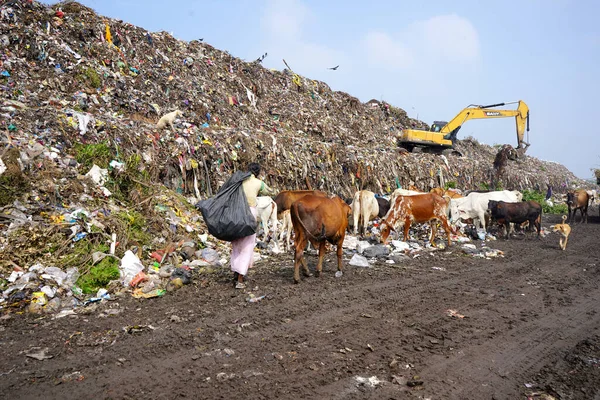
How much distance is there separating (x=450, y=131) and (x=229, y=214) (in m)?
21.1

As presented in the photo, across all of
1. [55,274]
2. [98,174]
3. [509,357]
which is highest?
[98,174]

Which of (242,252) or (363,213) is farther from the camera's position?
(363,213)

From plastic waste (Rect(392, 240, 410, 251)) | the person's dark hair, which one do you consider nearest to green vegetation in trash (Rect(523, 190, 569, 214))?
plastic waste (Rect(392, 240, 410, 251))

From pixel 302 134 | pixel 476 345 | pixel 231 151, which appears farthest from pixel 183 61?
pixel 476 345

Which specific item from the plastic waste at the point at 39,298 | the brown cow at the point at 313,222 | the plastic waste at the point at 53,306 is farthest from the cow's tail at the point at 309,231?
the plastic waste at the point at 39,298

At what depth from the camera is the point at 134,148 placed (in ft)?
33.2

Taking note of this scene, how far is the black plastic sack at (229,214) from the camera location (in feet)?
19.0

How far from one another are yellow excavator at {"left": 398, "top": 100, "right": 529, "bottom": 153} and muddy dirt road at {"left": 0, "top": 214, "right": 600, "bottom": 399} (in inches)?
663

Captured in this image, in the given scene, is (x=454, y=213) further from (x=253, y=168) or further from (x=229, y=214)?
(x=229, y=214)

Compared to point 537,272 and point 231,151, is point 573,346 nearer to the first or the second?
point 537,272

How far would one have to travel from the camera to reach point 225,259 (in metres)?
8.21

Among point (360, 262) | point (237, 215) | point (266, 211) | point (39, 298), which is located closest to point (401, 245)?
point (360, 262)

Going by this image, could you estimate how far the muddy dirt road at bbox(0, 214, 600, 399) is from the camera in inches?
133

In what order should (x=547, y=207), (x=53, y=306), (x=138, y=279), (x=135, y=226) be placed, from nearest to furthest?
(x=53, y=306) < (x=138, y=279) < (x=135, y=226) < (x=547, y=207)
